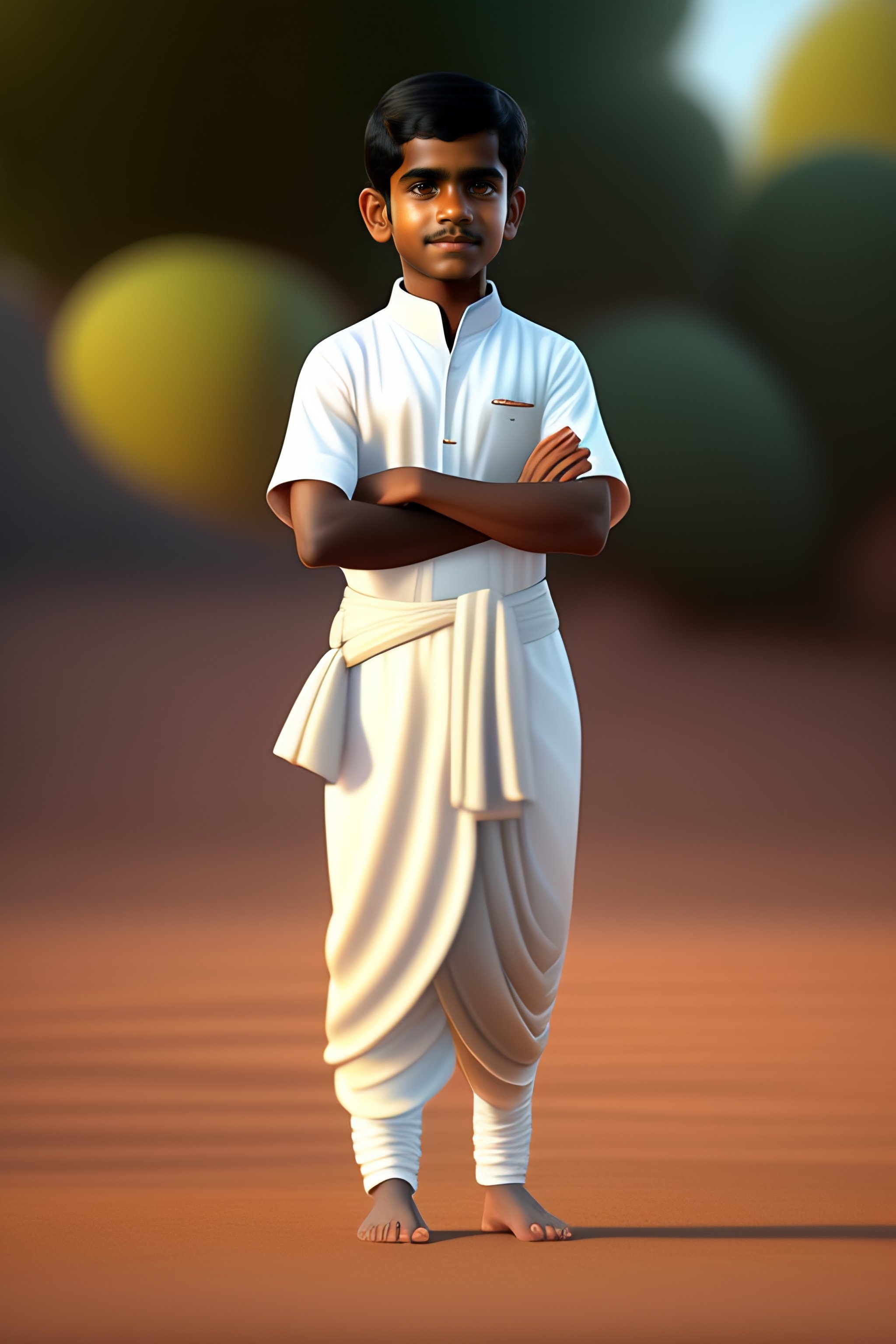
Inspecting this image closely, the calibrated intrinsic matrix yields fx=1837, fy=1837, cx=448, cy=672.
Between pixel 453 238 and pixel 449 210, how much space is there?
4 centimetres

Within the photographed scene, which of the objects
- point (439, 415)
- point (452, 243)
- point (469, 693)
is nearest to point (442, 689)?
point (469, 693)

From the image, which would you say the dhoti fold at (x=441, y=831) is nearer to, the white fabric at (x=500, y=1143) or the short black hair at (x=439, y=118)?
the white fabric at (x=500, y=1143)

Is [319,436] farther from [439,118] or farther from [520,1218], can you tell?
[520,1218]

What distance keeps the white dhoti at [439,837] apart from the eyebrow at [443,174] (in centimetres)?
67

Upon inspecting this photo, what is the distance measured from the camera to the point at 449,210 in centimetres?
294

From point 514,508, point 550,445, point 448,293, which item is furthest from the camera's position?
point 448,293

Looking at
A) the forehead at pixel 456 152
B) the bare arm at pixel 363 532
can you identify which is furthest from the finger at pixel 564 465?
the forehead at pixel 456 152

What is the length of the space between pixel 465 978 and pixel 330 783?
391 millimetres

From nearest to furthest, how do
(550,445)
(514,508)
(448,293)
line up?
(514,508) → (550,445) → (448,293)

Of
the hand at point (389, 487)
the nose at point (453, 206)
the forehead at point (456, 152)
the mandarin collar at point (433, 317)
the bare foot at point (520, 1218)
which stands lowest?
the bare foot at point (520, 1218)

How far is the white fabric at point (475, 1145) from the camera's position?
2992 millimetres

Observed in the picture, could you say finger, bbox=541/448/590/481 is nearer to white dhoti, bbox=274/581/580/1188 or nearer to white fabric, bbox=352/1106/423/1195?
white dhoti, bbox=274/581/580/1188

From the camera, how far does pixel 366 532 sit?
284cm

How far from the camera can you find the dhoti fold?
293 centimetres
